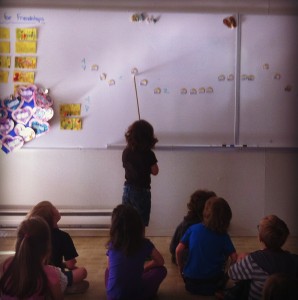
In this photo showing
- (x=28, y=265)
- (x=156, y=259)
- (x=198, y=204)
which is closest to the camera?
(x=28, y=265)

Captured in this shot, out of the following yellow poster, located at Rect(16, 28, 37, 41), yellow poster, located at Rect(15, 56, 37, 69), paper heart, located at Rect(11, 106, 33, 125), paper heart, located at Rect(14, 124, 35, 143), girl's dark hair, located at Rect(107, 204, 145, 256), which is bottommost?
girl's dark hair, located at Rect(107, 204, 145, 256)

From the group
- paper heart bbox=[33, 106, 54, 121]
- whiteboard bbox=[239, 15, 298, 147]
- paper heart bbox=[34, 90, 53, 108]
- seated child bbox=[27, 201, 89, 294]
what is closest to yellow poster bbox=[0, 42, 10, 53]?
paper heart bbox=[34, 90, 53, 108]

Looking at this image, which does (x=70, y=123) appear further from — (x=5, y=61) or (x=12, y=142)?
(x=5, y=61)

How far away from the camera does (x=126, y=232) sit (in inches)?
84.0

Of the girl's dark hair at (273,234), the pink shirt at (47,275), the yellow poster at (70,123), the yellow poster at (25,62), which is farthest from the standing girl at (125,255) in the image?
the yellow poster at (25,62)

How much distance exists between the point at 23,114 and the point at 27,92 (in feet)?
0.58

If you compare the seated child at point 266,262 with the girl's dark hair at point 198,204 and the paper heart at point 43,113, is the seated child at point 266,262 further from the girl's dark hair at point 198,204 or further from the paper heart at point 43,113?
the paper heart at point 43,113

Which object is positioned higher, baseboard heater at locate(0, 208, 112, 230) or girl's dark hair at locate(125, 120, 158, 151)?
girl's dark hair at locate(125, 120, 158, 151)

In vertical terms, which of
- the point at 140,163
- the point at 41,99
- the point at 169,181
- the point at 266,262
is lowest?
the point at 266,262

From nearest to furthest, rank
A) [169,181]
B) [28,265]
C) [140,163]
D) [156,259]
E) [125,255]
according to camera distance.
→ 1. [28,265]
2. [125,255]
3. [156,259]
4. [140,163]
5. [169,181]

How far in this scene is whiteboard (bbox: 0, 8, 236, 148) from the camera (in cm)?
345

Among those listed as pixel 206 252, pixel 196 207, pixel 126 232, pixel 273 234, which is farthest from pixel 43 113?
pixel 273 234

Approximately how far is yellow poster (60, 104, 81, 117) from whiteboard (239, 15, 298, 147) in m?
1.31

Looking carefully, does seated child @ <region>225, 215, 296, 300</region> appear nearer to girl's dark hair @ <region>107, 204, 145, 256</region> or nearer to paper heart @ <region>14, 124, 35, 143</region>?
girl's dark hair @ <region>107, 204, 145, 256</region>
